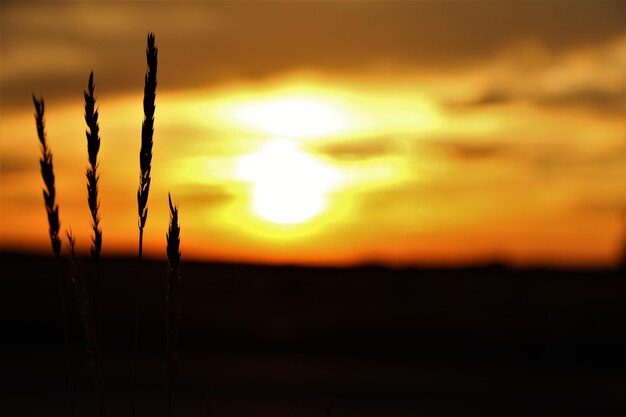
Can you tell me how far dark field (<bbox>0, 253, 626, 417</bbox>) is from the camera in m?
10.9

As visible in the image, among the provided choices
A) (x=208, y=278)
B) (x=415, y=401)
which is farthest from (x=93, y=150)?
(x=208, y=278)

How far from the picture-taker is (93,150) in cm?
240

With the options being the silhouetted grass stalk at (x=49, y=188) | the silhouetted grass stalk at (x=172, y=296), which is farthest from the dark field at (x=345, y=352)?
the silhouetted grass stalk at (x=49, y=188)

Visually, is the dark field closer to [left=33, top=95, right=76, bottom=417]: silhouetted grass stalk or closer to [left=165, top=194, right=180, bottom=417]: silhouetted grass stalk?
[left=165, top=194, right=180, bottom=417]: silhouetted grass stalk

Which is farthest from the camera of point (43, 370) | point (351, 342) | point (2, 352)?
point (351, 342)

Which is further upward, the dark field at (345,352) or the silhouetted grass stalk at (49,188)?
the silhouetted grass stalk at (49,188)

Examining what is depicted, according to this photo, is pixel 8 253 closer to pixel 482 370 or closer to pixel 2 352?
pixel 2 352

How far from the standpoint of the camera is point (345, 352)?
1535 centimetres

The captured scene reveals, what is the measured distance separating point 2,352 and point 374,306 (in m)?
9.57

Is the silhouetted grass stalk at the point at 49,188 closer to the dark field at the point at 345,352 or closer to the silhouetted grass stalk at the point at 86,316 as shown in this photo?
the silhouetted grass stalk at the point at 86,316

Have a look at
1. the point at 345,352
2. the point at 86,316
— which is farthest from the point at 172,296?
the point at 345,352

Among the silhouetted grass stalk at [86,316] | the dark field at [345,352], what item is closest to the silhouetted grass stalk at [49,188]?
the silhouetted grass stalk at [86,316]

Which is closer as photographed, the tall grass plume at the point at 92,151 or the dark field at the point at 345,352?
the tall grass plume at the point at 92,151

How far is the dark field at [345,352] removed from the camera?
1088 cm
